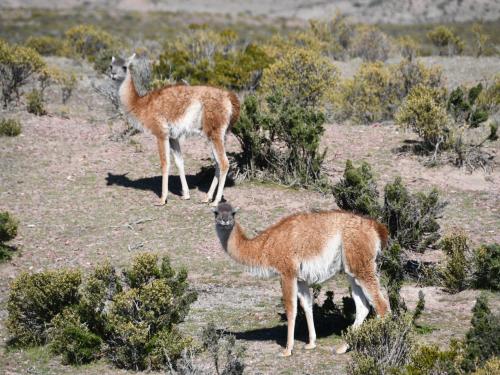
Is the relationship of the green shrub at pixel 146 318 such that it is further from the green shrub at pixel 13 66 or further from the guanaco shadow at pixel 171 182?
the green shrub at pixel 13 66

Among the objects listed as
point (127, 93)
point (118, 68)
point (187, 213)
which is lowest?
point (187, 213)

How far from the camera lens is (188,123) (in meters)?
12.6

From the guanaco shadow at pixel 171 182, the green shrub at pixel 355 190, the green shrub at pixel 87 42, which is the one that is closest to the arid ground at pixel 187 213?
the guanaco shadow at pixel 171 182

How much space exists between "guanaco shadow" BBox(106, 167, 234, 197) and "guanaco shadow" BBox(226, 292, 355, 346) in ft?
15.8

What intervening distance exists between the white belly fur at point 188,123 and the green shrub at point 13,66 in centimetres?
610

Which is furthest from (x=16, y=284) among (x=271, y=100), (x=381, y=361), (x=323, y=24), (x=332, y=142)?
(x=323, y=24)

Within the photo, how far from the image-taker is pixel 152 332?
8305 millimetres

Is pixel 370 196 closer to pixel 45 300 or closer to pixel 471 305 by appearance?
pixel 471 305

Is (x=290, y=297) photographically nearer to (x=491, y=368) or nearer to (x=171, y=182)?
(x=491, y=368)

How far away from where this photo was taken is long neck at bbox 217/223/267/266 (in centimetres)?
823

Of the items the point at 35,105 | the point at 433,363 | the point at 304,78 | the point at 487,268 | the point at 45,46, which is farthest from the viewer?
the point at 45,46

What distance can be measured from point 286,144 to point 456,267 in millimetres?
5135

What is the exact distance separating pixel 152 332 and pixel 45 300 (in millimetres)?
1300

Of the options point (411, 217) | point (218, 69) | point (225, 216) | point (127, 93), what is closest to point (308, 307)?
point (225, 216)
